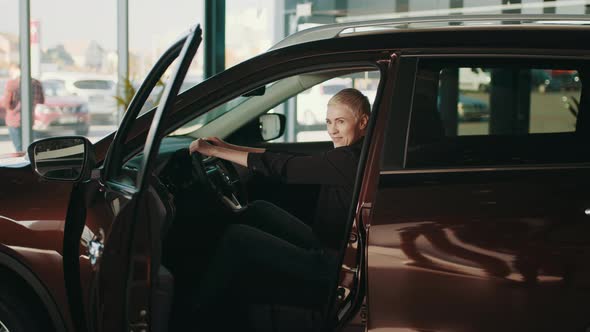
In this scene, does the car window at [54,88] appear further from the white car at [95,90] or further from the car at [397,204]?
the car at [397,204]

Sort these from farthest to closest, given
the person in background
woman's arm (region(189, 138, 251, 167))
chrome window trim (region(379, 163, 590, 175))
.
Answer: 1. the person in background
2. woman's arm (region(189, 138, 251, 167))
3. chrome window trim (region(379, 163, 590, 175))

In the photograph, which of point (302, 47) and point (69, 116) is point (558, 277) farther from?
point (69, 116)

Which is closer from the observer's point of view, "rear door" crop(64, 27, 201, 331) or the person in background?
"rear door" crop(64, 27, 201, 331)

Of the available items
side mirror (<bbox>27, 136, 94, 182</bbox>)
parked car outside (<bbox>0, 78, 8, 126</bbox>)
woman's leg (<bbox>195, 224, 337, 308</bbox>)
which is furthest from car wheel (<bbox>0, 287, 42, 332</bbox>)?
parked car outside (<bbox>0, 78, 8, 126</bbox>)

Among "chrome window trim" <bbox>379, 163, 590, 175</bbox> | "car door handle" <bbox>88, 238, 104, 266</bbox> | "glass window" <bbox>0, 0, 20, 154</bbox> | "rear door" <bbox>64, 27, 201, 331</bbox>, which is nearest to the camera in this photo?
"rear door" <bbox>64, 27, 201, 331</bbox>

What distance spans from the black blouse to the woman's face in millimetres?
40

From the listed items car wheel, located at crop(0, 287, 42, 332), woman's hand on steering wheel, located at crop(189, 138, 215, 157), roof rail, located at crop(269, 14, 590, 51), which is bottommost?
car wheel, located at crop(0, 287, 42, 332)

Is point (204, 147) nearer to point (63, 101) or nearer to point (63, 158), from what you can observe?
point (63, 158)

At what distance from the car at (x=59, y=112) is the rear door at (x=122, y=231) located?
26.5 feet

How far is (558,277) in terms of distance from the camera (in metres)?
2.32

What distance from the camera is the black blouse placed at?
291 centimetres

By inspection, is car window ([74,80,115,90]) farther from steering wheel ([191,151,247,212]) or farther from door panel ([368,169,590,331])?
door panel ([368,169,590,331])

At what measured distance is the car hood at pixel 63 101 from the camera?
1055 cm

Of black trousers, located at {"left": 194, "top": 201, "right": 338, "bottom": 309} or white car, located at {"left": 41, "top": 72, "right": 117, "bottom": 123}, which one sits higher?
white car, located at {"left": 41, "top": 72, "right": 117, "bottom": 123}
